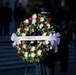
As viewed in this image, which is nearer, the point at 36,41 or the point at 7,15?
the point at 36,41

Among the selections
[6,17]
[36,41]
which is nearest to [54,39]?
[36,41]

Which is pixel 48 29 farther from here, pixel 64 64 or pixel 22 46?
pixel 64 64

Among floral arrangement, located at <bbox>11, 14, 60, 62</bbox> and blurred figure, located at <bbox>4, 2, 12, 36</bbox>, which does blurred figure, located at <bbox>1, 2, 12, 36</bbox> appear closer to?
blurred figure, located at <bbox>4, 2, 12, 36</bbox>

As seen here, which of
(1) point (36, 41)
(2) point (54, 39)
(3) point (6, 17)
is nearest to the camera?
(2) point (54, 39)

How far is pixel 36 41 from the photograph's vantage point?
1193 cm

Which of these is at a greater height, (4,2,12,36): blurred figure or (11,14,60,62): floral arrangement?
(4,2,12,36): blurred figure

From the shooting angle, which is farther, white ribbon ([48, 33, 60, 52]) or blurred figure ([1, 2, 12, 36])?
blurred figure ([1, 2, 12, 36])

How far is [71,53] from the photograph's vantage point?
976 inches

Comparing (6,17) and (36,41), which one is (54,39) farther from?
(6,17)

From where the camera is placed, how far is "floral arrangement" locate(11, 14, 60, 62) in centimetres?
1180

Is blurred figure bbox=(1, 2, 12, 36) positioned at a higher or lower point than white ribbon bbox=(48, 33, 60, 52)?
higher

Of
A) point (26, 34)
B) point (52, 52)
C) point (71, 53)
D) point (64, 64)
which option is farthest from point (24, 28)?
point (71, 53)

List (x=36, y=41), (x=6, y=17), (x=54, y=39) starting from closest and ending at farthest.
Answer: (x=54, y=39), (x=36, y=41), (x=6, y=17)

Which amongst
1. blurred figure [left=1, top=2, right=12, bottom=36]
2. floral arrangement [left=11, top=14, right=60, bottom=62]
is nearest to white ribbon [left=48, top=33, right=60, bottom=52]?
floral arrangement [left=11, top=14, right=60, bottom=62]
